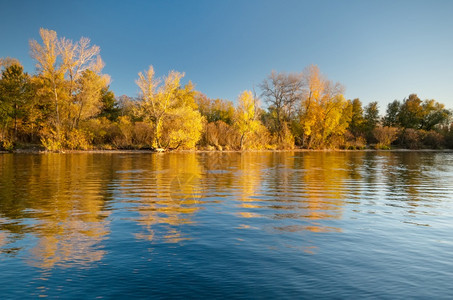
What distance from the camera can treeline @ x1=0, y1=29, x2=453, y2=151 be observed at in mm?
40250

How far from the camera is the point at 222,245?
6457 mm

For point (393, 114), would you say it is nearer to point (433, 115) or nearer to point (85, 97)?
point (433, 115)

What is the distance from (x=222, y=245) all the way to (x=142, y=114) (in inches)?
1605

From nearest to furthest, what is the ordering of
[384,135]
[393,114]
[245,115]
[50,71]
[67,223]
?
1. [67,223]
2. [50,71]
3. [245,115]
4. [384,135]
5. [393,114]

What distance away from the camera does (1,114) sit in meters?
38.3

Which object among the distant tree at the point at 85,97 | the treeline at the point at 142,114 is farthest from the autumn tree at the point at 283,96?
the distant tree at the point at 85,97

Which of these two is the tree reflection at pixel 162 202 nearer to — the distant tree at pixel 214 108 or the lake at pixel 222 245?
the lake at pixel 222 245

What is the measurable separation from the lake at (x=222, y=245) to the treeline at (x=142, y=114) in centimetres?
3267

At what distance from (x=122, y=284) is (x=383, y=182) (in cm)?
1610

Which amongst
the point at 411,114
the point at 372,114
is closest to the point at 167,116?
the point at 372,114

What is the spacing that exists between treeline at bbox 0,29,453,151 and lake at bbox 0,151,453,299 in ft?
107

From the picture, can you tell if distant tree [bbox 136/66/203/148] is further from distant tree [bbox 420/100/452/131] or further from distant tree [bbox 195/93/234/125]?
distant tree [bbox 420/100/452/131]

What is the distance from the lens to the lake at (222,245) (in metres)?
4.62

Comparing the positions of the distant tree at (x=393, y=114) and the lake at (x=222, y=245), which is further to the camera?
the distant tree at (x=393, y=114)
